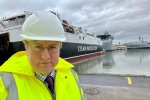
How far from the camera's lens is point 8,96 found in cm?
68

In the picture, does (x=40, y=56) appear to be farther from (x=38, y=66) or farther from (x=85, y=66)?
(x=85, y=66)

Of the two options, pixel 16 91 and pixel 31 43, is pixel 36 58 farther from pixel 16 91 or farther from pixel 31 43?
pixel 16 91

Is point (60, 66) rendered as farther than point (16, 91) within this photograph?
Yes

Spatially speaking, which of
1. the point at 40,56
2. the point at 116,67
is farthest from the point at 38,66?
the point at 116,67

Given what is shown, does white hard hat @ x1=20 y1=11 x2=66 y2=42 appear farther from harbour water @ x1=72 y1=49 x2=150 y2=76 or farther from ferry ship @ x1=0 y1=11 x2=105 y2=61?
ferry ship @ x1=0 y1=11 x2=105 y2=61

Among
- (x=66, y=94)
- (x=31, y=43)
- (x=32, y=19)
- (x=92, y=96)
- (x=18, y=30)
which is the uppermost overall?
(x=18, y=30)

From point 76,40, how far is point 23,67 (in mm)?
12530

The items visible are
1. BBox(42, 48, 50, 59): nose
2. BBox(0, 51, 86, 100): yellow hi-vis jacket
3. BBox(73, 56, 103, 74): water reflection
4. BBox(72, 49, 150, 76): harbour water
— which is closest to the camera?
BBox(0, 51, 86, 100): yellow hi-vis jacket

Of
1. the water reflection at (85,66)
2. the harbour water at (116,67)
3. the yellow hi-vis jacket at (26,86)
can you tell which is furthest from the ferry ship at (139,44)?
the yellow hi-vis jacket at (26,86)

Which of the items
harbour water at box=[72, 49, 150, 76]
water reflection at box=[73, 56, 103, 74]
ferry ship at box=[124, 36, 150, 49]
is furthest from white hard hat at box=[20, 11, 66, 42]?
ferry ship at box=[124, 36, 150, 49]

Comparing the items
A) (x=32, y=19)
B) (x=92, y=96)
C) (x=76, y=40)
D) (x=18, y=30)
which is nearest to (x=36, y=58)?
(x=32, y=19)

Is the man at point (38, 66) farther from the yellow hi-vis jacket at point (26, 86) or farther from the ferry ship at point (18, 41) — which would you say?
the ferry ship at point (18, 41)

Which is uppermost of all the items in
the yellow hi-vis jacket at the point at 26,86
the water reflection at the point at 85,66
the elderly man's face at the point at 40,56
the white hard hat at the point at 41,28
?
the white hard hat at the point at 41,28

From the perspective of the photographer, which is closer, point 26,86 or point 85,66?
point 26,86
